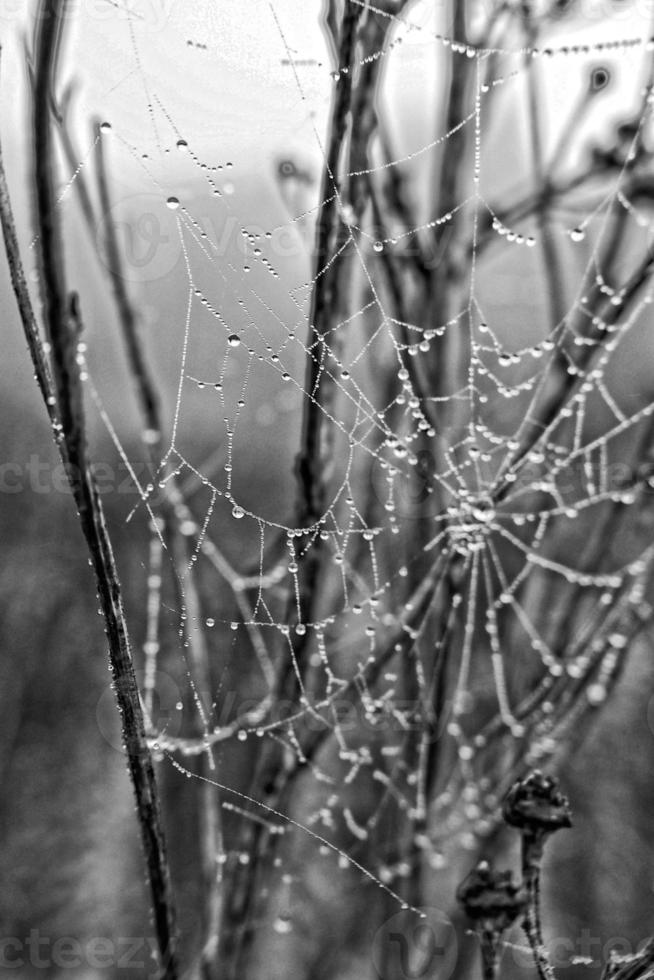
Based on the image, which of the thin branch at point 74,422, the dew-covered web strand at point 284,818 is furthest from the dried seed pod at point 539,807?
the thin branch at point 74,422

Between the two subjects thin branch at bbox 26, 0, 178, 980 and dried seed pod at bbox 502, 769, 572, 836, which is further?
dried seed pod at bbox 502, 769, 572, 836

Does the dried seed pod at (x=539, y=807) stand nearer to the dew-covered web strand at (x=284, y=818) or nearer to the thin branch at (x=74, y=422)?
the dew-covered web strand at (x=284, y=818)

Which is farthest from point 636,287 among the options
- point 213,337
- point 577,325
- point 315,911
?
point 213,337

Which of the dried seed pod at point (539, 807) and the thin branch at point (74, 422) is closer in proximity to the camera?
the thin branch at point (74, 422)

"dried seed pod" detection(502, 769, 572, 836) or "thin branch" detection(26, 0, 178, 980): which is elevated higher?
"thin branch" detection(26, 0, 178, 980)

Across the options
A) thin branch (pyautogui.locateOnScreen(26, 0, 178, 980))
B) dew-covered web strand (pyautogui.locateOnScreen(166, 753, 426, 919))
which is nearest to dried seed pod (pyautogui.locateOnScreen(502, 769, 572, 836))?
dew-covered web strand (pyautogui.locateOnScreen(166, 753, 426, 919))

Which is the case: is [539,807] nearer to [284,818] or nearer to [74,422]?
[284,818]

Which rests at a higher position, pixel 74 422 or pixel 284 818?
pixel 74 422

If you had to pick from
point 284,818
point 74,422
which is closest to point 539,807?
point 284,818

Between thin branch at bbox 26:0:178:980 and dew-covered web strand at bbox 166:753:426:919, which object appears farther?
dew-covered web strand at bbox 166:753:426:919

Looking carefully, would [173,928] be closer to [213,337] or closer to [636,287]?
[636,287]

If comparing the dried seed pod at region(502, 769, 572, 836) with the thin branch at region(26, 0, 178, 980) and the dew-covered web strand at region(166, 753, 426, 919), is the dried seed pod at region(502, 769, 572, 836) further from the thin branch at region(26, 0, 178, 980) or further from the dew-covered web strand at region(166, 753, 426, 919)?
the thin branch at region(26, 0, 178, 980)
